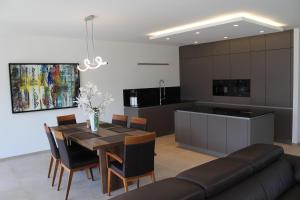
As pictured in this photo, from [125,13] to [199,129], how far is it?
8.99 feet

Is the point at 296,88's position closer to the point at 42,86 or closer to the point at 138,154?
the point at 138,154

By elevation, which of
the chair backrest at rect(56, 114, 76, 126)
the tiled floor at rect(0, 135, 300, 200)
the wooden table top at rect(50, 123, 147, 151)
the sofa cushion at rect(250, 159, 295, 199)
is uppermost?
the chair backrest at rect(56, 114, 76, 126)

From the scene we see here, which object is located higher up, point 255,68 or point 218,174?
point 255,68

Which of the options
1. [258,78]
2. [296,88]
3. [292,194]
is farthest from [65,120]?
[296,88]

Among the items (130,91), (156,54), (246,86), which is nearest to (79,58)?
(130,91)

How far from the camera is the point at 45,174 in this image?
4395mm

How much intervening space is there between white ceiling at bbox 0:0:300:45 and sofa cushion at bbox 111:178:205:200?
2.30m

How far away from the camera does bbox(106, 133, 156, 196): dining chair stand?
311 centimetres

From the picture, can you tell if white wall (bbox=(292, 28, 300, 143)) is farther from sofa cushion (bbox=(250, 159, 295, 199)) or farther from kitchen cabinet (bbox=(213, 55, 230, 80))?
sofa cushion (bbox=(250, 159, 295, 199))

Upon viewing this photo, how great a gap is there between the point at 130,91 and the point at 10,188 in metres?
3.69

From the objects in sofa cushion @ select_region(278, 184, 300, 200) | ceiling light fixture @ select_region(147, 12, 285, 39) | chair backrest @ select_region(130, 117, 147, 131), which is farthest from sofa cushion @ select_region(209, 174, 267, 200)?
ceiling light fixture @ select_region(147, 12, 285, 39)

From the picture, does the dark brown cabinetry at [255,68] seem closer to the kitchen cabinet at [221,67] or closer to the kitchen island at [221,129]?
the kitchen cabinet at [221,67]

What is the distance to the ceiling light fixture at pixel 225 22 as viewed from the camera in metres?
4.11

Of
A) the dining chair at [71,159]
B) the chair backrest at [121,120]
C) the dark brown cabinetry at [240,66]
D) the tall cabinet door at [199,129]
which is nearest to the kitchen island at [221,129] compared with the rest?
the tall cabinet door at [199,129]
